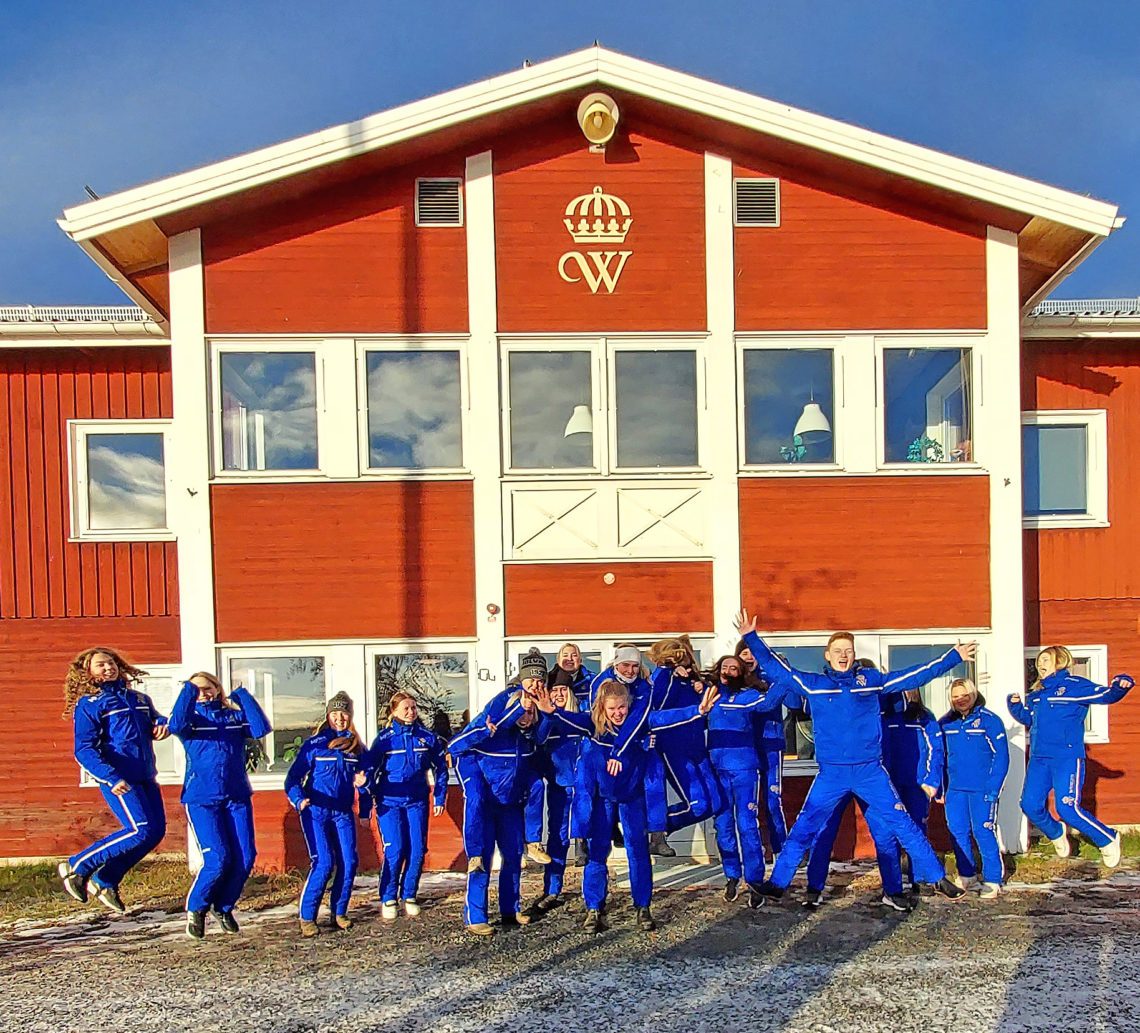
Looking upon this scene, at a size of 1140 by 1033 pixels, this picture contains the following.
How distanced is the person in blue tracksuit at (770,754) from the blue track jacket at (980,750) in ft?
4.53

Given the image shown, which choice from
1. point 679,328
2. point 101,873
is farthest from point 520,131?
point 101,873

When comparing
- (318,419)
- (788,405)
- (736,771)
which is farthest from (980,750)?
(318,419)

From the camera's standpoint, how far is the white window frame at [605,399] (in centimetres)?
905

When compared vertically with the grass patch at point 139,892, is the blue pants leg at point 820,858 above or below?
above

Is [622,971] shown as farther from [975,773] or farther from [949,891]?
[975,773]

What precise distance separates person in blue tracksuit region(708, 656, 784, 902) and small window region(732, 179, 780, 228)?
4430mm

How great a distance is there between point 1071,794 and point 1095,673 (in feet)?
6.84

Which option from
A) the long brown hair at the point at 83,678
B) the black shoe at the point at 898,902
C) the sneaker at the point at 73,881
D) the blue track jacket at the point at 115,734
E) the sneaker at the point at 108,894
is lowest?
the black shoe at the point at 898,902

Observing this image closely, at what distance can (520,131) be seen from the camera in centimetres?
923

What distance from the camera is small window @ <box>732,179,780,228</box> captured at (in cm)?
930

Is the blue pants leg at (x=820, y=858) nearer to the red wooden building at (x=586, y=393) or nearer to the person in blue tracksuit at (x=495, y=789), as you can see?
the red wooden building at (x=586, y=393)

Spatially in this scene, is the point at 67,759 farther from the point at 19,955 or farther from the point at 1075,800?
the point at 1075,800

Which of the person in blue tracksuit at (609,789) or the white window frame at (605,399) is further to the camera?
the white window frame at (605,399)

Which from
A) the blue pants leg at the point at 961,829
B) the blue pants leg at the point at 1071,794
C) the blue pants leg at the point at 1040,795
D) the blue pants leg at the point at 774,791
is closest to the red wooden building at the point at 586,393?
the blue pants leg at the point at 1040,795
